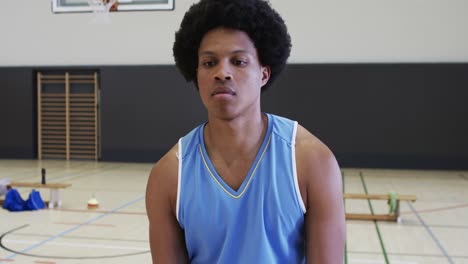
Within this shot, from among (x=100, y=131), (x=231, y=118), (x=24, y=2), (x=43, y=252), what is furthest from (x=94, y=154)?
(x=231, y=118)

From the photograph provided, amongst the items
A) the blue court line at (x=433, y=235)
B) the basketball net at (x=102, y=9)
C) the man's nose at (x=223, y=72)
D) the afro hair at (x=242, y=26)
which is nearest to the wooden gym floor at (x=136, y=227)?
the blue court line at (x=433, y=235)

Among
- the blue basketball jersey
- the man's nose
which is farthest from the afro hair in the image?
the blue basketball jersey

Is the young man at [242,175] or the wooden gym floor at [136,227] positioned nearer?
the young man at [242,175]

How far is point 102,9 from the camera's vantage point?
10156 millimetres

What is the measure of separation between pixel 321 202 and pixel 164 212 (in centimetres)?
43

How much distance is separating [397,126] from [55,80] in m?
6.75

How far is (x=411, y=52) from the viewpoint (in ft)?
30.6

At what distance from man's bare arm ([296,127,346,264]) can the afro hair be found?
0.87 feet

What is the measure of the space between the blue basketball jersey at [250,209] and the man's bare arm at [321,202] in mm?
26

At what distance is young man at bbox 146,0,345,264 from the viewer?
1.37 meters

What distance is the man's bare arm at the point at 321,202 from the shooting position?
1.37 meters

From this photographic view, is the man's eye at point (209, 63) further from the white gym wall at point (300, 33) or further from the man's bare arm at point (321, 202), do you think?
the white gym wall at point (300, 33)

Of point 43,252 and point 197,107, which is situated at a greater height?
point 197,107

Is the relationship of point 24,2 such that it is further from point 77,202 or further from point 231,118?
point 231,118
